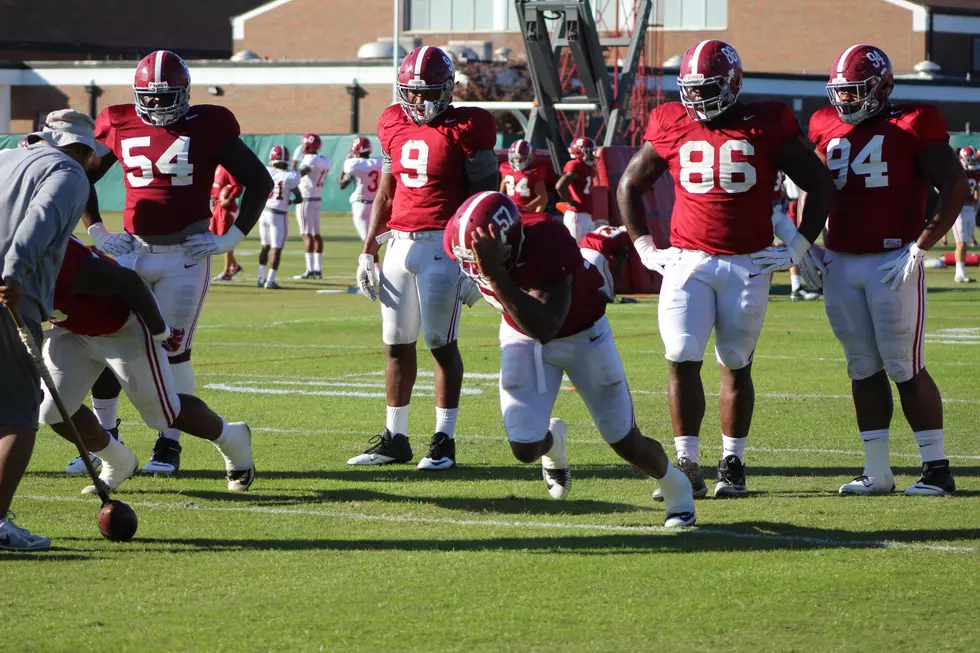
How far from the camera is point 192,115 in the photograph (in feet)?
25.5

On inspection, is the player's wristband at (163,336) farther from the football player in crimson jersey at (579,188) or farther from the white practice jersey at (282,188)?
the white practice jersey at (282,188)

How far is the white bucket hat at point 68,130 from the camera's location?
249 inches

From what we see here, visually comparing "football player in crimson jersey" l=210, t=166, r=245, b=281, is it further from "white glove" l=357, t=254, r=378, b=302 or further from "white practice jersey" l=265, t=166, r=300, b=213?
"white glove" l=357, t=254, r=378, b=302

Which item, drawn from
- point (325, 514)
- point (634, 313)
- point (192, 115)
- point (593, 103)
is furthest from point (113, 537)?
point (593, 103)

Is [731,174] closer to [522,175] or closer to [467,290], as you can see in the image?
[467,290]

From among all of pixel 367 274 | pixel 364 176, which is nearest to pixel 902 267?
pixel 367 274

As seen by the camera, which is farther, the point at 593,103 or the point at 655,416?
the point at 593,103

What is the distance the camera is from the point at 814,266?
7465mm

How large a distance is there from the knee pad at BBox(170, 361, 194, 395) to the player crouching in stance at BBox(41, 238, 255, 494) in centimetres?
72

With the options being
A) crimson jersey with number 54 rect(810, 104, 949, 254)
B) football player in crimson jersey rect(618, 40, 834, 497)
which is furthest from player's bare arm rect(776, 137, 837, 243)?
crimson jersey with number 54 rect(810, 104, 949, 254)

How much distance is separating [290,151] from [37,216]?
3702cm

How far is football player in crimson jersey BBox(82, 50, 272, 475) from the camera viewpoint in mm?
7590

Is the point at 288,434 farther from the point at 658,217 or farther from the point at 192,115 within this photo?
the point at 658,217

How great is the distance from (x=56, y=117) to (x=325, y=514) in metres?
2.10
